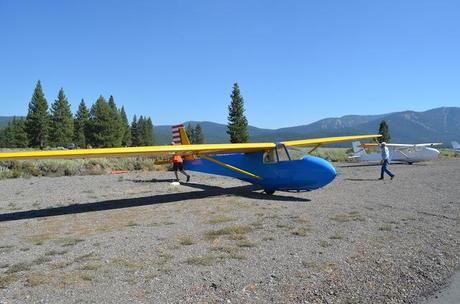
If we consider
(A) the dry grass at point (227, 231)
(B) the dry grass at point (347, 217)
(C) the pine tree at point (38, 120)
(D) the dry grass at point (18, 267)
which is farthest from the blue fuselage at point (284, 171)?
(C) the pine tree at point (38, 120)

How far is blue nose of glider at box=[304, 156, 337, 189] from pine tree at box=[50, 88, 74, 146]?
3413 inches

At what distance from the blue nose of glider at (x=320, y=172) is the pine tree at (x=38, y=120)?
8448cm

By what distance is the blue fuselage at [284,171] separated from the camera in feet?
47.0

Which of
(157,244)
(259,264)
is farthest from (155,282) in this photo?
(157,244)

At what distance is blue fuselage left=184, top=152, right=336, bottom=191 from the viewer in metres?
14.3

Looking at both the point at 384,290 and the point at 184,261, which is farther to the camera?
the point at 184,261

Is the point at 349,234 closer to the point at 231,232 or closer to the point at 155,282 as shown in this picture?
the point at 231,232

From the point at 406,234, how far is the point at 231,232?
3.61 m

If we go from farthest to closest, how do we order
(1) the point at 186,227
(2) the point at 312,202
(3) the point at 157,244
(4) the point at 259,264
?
(2) the point at 312,202 → (1) the point at 186,227 → (3) the point at 157,244 → (4) the point at 259,264

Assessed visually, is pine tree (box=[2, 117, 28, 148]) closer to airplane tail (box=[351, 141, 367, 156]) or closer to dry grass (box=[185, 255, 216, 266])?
airplane tail (box=[351, 141, 367, 156])

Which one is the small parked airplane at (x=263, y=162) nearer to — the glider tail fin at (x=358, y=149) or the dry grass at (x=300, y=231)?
the dry grass at (x=300, y=231)

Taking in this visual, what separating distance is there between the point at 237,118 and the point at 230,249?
221ft

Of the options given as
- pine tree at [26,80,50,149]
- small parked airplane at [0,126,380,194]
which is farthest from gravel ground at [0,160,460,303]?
pine tree at [26,80,50,149]

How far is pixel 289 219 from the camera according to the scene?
10.6 metres
